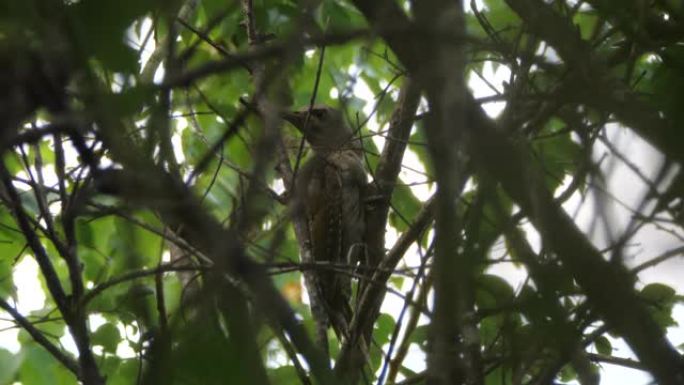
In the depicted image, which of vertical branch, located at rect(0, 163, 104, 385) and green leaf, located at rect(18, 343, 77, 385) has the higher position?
green leaf, located at rect(18, 343, 77, 385)

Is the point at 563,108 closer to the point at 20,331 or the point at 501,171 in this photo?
the point at 501,171

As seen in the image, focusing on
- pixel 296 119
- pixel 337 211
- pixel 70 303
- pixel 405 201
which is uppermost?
pixel 337 211

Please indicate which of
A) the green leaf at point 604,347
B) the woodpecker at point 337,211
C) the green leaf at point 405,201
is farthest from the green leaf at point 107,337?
the green leaf at point 604,347

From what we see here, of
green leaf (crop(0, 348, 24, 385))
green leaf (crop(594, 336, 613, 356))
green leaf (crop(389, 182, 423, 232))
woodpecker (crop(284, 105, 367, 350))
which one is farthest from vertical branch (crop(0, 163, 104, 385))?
green leaf (crop(389, 182, 423, 232))

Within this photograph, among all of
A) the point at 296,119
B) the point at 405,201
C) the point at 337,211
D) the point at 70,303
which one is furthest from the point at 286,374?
the point at 337,211

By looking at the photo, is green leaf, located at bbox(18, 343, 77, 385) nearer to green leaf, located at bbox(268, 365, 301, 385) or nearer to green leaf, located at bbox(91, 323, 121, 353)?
green leaf, located at bbox(91, 323, 121, 353)

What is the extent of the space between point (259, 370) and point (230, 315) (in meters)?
0.08

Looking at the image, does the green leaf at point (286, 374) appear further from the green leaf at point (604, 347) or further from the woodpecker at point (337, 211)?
the woodpecker at point (337, 211)

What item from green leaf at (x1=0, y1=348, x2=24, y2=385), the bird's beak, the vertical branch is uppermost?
the bird's beak

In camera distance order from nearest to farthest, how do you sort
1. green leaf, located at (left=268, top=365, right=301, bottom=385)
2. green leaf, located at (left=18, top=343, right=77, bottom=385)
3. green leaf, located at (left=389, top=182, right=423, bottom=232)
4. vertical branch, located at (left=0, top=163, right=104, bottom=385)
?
vertical branch, located at (left=0, top=163, right=104, bottom=385) < green leaf, located at (left=268, top=365, right=301, bottom=385) < green leaf, located at (left=18, top=343, right=77, bottom=385) < green leaf, located at (left=389, top=182, right=423, bottom=232)

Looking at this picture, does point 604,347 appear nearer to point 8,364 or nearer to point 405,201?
point 405,201

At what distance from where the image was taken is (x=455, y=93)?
1222 mm

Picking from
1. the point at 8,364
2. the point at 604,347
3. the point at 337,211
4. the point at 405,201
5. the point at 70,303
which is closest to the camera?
the point at 70,303

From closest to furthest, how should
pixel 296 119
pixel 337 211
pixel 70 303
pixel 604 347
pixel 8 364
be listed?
1. pixel 70 303
2. pixel 604 347
3. pixel 8 364
4. pixel 296 119
5. pixel 337 211
